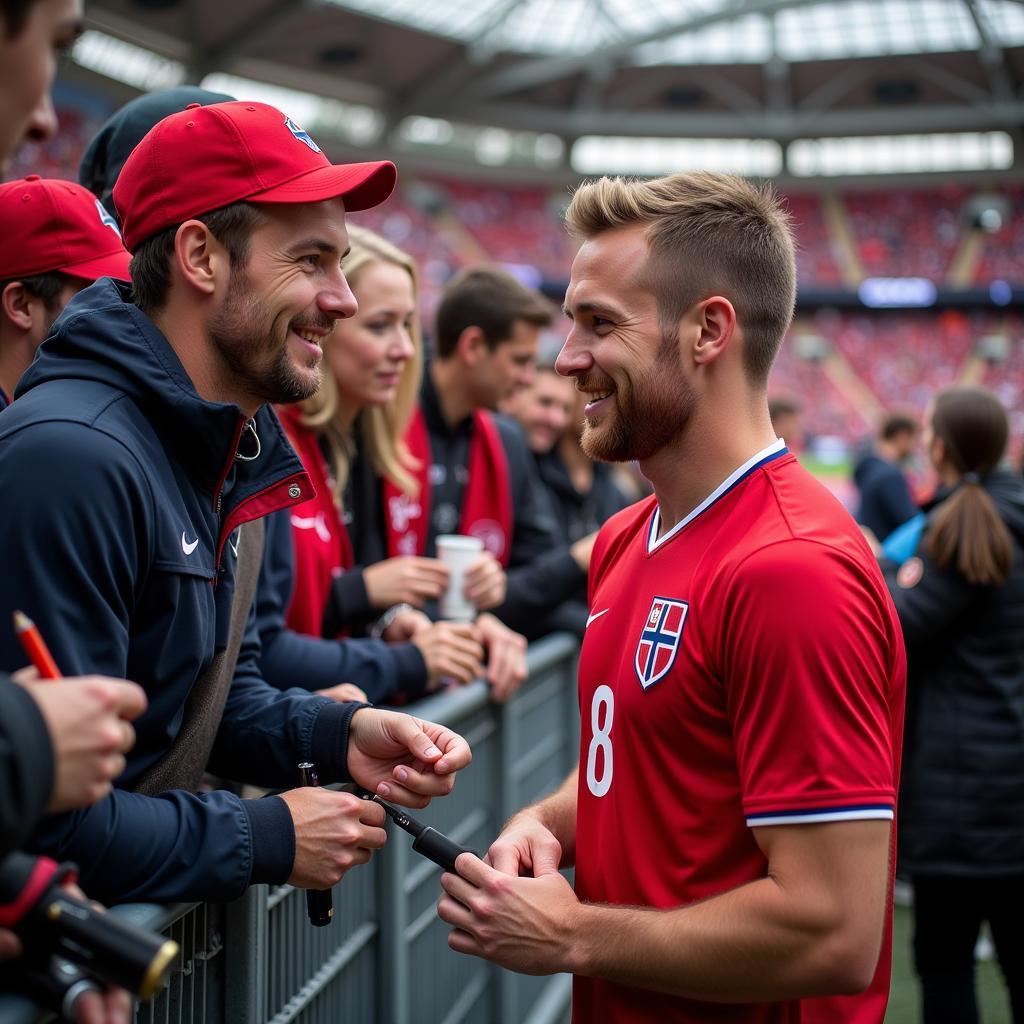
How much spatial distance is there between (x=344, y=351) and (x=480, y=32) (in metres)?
25.0

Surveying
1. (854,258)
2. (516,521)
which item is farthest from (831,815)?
(854,258)

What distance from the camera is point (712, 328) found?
6.42ft

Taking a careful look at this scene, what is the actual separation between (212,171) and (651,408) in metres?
0.88

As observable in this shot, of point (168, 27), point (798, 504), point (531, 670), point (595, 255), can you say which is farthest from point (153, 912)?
point (168, 27)

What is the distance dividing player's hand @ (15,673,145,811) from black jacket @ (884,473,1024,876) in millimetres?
3132

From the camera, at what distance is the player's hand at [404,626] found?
3.27 meters

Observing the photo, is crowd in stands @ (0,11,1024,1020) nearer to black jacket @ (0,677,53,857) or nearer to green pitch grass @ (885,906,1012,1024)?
black jacket @ (0,677,53,857)

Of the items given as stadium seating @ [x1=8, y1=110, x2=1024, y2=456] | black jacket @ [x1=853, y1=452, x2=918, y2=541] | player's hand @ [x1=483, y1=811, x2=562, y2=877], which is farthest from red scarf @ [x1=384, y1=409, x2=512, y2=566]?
stadium seating @ [x1=8, y1=110, x2=1024, y2=456]

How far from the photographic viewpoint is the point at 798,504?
1791 millimetres

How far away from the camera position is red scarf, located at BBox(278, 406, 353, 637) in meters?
3.06

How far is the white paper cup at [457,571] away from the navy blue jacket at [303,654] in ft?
1.38

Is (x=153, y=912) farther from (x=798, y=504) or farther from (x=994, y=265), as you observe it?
(x=994, y=265)

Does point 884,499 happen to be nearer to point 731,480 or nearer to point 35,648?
point 731,480

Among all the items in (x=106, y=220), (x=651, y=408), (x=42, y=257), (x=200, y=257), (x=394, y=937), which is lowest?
(x=394, y=937)
